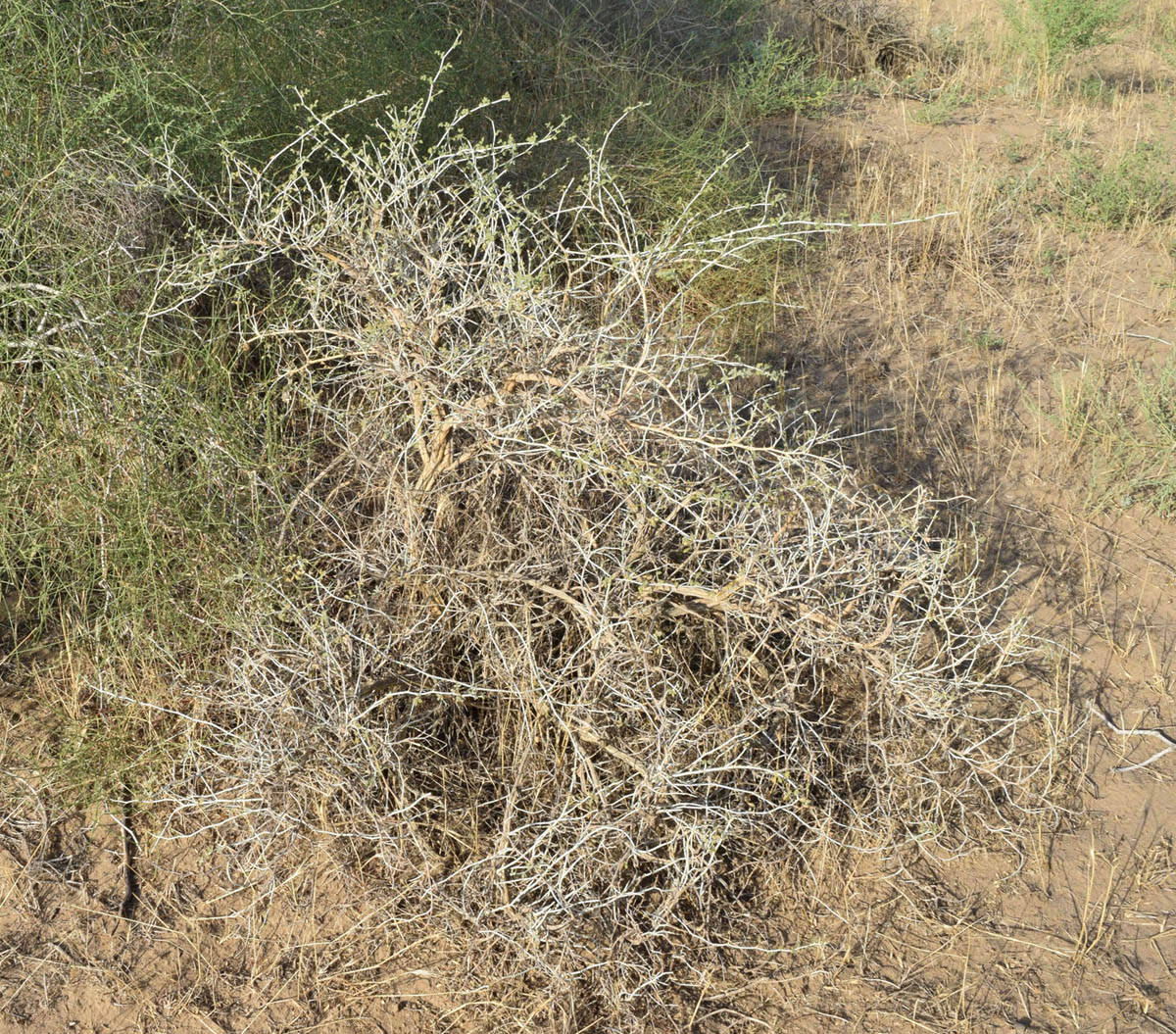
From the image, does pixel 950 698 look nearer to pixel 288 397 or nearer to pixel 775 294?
pixel 288 397

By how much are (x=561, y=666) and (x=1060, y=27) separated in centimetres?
517

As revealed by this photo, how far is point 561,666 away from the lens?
→ 8.36 feet

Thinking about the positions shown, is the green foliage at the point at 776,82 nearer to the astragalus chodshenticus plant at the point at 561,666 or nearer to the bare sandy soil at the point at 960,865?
the bare sandy soil at the point at 960,865

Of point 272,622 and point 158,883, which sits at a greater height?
point 272,622

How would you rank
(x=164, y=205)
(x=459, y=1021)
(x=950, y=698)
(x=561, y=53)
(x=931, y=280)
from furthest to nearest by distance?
1. (x=561, y=53)
2. (x=931, y=280)
3. (x=164, y=205)
4. (x=950, y=698)
5. (x=459, y=1021)

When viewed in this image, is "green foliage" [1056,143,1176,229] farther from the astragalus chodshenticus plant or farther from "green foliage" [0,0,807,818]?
the astragalus chodshenticus plant

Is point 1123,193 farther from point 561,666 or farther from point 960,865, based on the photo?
point 561,666

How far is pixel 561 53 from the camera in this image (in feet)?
16.9

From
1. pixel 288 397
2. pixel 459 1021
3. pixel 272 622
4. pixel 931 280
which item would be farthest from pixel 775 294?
pixel 459 1021

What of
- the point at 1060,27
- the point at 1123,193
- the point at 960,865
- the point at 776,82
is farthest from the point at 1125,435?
the point at 1060,27

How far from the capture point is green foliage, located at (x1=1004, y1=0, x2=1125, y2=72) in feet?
19.8

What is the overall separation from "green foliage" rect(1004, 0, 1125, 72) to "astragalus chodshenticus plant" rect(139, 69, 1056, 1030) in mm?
4453

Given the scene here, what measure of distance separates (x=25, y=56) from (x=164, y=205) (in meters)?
0.48

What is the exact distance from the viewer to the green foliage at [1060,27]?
19.8 feet
